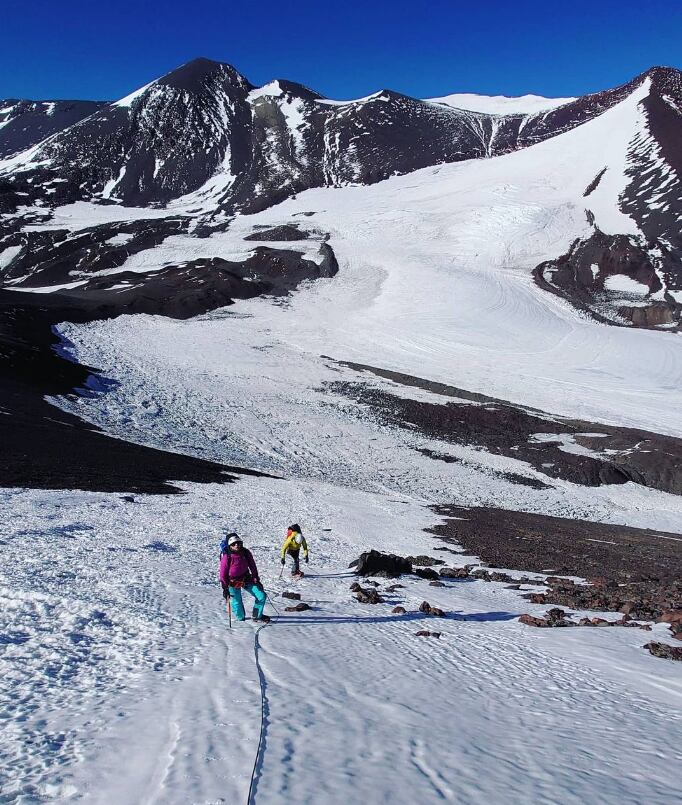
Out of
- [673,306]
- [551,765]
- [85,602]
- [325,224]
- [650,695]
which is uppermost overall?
[325,224]

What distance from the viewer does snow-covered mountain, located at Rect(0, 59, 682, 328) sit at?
95188mm

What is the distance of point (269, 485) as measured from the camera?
2872cm

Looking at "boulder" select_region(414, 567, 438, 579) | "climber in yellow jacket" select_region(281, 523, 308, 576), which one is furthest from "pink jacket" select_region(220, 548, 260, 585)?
"boulder" select_region(414, 567, 438, 579)

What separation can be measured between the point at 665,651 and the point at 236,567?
21.8 feet

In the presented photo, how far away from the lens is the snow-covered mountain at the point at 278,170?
95.2 m

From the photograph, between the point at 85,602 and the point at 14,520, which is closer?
the point at 85,602

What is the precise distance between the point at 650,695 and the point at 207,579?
8.28 m

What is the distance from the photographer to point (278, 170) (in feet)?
528

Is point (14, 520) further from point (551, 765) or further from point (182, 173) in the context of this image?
point (182, 173)

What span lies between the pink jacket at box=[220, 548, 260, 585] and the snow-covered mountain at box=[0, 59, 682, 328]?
262 feet

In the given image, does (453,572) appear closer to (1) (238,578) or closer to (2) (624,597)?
(2) (624,597)

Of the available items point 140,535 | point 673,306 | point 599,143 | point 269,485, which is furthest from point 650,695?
point 599,143

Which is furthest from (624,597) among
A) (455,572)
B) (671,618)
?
(455,572)

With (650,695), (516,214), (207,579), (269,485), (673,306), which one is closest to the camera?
(650,695)
